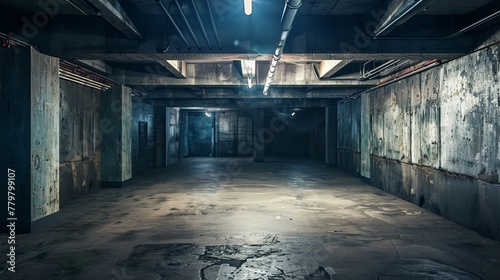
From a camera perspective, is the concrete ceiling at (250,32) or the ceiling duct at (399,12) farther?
the concrete ceiling at (250,32)

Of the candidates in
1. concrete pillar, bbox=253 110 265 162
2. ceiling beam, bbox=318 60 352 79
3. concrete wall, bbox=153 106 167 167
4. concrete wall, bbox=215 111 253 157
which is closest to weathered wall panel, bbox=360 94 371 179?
ceiling beam, bbox=318 60 352 79

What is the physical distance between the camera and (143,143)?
1648 cm

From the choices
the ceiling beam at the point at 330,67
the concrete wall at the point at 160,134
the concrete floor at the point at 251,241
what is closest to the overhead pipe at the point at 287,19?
the ceiling beam at the point at 330,67

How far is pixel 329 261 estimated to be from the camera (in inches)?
188

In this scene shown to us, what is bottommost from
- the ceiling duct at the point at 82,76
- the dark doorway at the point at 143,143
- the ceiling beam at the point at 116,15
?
the dark doorway at the point at 143,143

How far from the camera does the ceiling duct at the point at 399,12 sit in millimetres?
4938

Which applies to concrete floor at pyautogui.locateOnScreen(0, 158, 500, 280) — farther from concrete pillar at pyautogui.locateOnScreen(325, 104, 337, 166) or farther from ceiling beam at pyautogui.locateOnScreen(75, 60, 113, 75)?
concrete pillar at pyautogui.locateOnScreen(325, 104, 337, 166)

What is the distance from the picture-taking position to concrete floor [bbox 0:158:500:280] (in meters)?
4.45

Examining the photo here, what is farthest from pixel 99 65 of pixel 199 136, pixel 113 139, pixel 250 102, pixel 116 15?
pixel 199 136

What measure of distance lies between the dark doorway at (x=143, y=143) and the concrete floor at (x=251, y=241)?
21.4 ft

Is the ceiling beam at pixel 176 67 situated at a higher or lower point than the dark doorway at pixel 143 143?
higher

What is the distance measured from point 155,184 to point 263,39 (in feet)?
25.0

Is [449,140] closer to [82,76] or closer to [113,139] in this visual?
[82,76]

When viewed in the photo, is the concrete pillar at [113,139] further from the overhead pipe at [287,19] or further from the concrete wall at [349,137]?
the concrete wall at [349,137]
